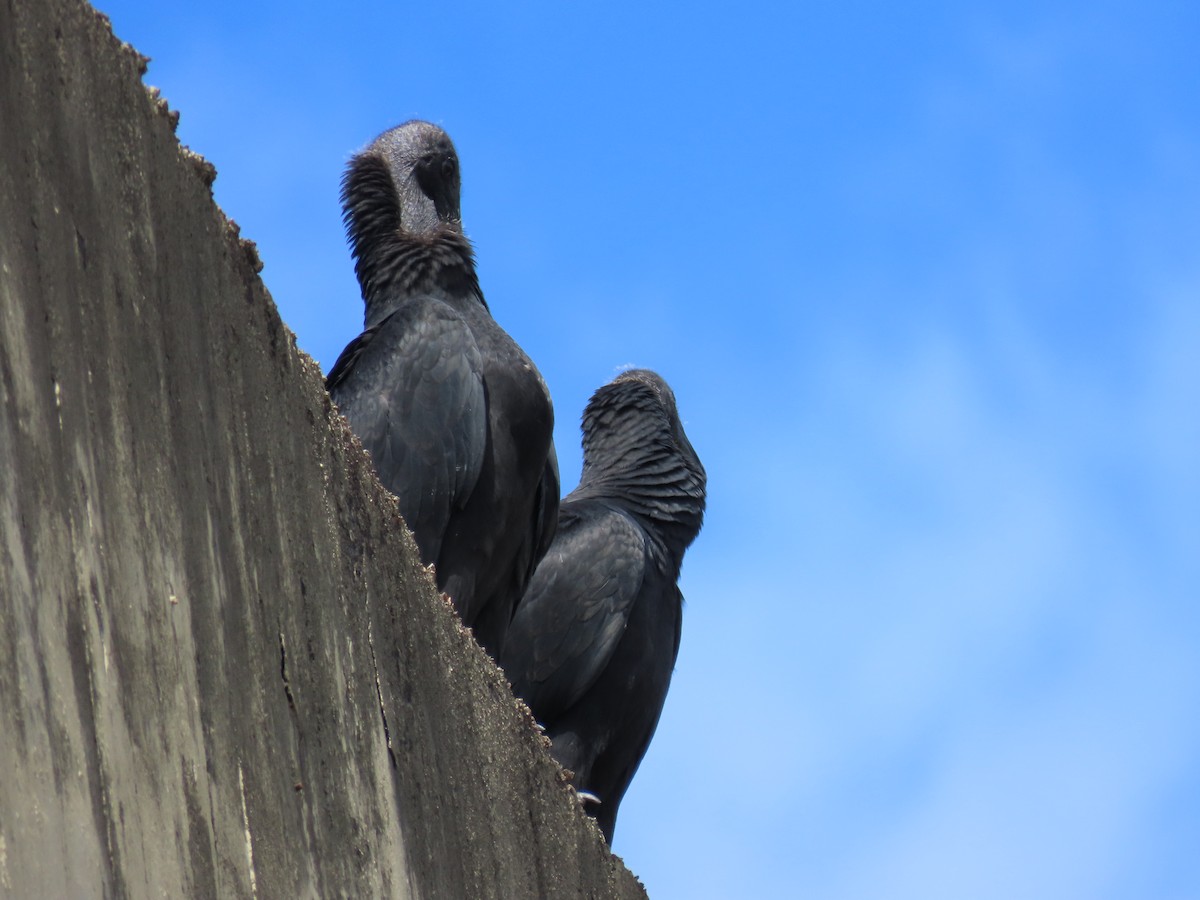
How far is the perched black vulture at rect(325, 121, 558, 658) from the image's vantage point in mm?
5137

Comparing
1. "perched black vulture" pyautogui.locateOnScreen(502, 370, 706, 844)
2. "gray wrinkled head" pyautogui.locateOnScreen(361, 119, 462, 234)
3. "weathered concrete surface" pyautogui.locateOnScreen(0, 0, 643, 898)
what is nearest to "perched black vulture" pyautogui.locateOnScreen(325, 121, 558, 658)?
"gray wrinkled head" pyautogui.locateOnScreen(361, 119, 462, 234)

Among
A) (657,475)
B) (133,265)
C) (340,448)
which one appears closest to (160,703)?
(133,265)

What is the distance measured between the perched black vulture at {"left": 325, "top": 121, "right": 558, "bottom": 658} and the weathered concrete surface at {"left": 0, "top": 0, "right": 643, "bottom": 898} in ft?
5.18

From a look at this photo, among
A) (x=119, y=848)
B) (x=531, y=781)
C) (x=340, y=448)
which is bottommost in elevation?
(x=119, y=848)

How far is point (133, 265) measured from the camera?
2611mm

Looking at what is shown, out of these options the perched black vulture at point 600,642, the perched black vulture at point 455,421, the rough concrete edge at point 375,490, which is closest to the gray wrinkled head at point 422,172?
the perched black vulture at point 455,421

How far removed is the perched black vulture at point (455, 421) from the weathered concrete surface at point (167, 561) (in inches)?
62.2

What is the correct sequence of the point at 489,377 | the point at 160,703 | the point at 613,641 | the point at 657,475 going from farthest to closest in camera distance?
the point at 657,475
the point at 613,641
the point at 489,377
the point at 160,703

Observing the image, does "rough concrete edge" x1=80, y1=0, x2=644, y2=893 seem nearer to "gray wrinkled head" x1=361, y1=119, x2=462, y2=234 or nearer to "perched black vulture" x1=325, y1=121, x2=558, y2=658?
"perched black vulture" x1=325, y1=121, x2=558, y2=658

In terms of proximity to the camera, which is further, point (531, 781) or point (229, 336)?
point (531, 781)

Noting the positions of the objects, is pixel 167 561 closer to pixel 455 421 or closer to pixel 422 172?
pixel 455 421

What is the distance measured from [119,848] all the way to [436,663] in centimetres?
144

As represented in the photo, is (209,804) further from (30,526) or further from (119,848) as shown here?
(30,526)

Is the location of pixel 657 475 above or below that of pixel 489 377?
above
